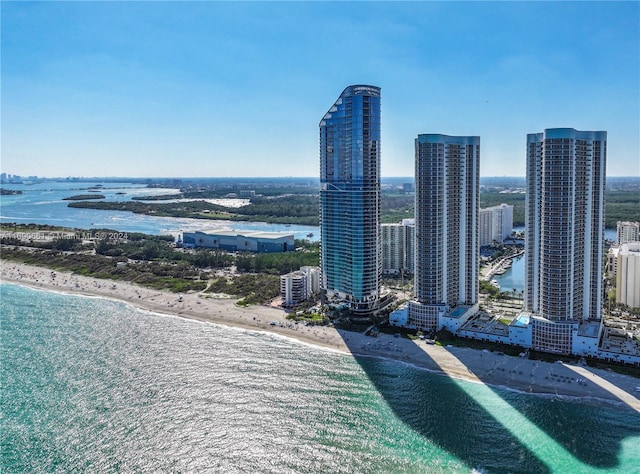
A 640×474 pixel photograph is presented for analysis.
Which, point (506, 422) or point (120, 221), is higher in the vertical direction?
point (120, 221)

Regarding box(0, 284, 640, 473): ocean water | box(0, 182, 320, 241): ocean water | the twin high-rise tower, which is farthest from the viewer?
box(0, 182, 320, 241): ocean water

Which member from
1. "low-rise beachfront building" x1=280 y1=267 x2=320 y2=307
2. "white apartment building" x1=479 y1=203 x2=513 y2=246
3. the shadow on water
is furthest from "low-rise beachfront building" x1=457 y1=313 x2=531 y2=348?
"white apartment building" x1=479 y1=203 x2=513 y2=246

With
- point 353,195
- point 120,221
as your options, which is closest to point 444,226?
point 353,195

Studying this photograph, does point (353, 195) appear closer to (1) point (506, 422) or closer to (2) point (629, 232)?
(1) point (506, 422)

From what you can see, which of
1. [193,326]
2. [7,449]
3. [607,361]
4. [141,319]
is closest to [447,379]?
[607,361]

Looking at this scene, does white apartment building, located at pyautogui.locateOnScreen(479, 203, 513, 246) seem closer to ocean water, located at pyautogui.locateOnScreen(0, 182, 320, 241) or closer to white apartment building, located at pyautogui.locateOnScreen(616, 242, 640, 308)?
ocean water, located at pyautogui.locateOnScreen(0, 182, 320, 241)

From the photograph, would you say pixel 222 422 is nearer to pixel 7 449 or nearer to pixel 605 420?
pixel 7 449
